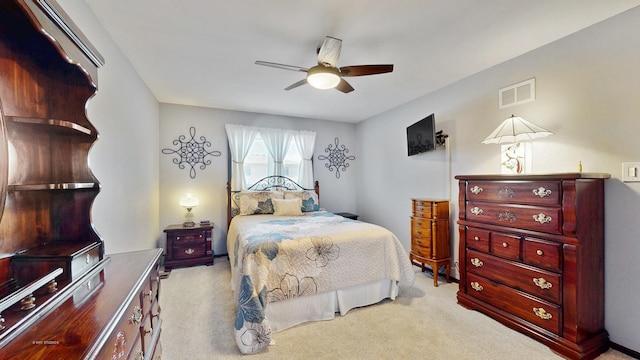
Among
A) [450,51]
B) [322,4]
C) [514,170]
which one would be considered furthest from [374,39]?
[514,170]

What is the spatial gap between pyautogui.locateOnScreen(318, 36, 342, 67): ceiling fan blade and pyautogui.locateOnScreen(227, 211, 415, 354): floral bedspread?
1.62 m

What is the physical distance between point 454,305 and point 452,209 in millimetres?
1166

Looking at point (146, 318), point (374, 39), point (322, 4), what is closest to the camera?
point (146, 318)

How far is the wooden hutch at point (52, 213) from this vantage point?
76cm

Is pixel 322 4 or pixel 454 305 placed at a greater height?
pixel 322 4

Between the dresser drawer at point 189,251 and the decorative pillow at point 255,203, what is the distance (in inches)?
30.4

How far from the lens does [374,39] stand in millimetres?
2225

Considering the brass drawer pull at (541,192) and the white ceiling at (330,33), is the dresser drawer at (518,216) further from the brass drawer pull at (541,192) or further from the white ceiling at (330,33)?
the white ceiling at (330,33)

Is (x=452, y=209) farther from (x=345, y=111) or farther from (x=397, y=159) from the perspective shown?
(x=345, y=111)

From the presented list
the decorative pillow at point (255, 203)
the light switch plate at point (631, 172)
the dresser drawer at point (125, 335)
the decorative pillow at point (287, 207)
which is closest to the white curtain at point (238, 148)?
the decorative pillow at point (255, 203)

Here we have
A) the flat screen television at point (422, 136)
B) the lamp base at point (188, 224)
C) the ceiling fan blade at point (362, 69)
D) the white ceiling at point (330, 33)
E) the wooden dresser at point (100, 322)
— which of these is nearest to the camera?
the wooden dresser at point (100, 322)

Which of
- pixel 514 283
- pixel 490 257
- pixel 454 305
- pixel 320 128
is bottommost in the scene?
pixel 454 305

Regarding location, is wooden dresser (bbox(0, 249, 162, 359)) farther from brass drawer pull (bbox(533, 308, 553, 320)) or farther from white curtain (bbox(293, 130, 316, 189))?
white curtain (bbox(293, 130, 316, 189))

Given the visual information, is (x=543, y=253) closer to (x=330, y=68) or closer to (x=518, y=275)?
(x=518, y=275)
